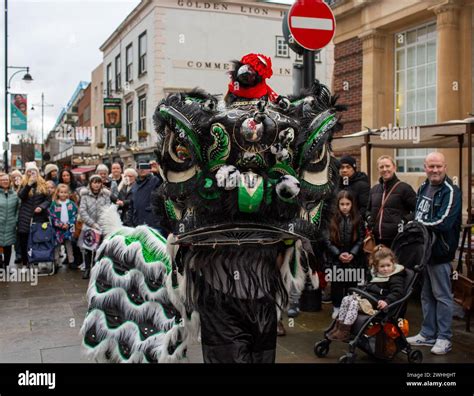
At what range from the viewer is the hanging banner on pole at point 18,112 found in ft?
→ 58.0

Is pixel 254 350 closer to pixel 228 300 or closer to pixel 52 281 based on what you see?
pixel 228 300

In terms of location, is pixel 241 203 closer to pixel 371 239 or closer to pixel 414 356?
pixel 414 356

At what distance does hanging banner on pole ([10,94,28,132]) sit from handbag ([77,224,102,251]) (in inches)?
433

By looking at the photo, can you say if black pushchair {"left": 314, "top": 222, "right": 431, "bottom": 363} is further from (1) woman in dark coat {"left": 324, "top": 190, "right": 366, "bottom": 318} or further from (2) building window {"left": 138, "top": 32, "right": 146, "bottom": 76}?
(2) building window {"left": 138, "top": 32, "right": 146, "bottom": 76}

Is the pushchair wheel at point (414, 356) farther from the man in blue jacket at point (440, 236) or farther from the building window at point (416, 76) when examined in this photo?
the building window at point (416, 76)

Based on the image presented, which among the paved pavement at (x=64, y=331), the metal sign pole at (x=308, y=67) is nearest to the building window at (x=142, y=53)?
the paved pavement at (x=64, y=331)

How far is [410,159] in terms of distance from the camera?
10039mm

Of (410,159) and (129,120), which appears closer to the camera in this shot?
(410,159)

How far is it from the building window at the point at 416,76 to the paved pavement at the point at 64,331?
187 inches

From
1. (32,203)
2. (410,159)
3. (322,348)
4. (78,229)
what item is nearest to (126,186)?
(78,229)

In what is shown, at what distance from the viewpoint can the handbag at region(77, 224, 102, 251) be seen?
8.05 meters

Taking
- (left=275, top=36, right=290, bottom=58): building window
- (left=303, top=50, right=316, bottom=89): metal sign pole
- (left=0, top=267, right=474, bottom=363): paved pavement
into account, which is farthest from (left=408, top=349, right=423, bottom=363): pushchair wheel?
(left=275, top=36, right=290, bottom=58): building window

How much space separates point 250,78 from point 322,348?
2859mm

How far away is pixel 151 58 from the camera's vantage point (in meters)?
20.9
